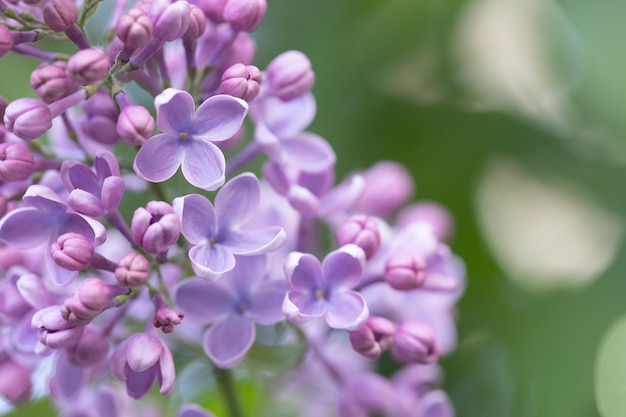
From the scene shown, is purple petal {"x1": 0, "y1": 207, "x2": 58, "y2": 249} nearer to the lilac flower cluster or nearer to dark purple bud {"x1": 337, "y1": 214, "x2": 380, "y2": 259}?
the lilac flower cluster

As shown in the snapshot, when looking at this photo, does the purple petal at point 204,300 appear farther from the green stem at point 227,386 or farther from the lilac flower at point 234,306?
the green stem at point 227,386

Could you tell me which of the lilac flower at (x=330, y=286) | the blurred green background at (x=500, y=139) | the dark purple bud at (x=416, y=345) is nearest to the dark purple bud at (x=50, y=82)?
the lilac flower at (x=330, y=286)

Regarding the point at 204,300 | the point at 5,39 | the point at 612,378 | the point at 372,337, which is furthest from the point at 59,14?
the point at 612,378

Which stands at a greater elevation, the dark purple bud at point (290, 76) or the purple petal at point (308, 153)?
the dark purple bud at point (290, 76)

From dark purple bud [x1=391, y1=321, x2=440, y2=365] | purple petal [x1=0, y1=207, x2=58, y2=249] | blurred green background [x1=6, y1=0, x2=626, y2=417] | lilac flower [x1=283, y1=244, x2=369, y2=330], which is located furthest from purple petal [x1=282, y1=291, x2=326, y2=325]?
blurred green background [x1=6, y1=0, x2=626, y2=417]

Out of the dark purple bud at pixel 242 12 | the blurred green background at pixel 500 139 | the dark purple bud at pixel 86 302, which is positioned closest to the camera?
the dark purple bud at pixel 86 302

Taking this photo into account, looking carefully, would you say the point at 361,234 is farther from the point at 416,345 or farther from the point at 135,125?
the point at 135,125

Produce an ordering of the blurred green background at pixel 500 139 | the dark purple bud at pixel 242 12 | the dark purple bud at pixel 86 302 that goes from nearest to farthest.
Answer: the dark purple bud at pixel 86 302, the dark purple bud at pixel 242 12, the blurred green background at pixel 500 139
